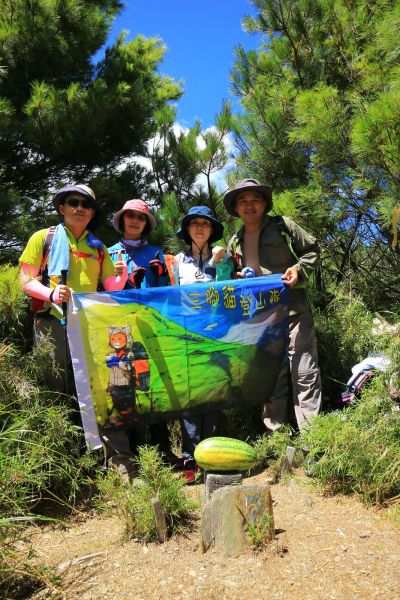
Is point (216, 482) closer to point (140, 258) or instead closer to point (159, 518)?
point (159, 518)

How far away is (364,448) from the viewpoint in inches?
123

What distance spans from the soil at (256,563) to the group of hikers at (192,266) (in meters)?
0.82

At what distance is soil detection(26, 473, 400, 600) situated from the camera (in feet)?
7.52

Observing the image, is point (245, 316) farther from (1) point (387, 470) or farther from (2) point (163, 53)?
(2) point (163, 53)

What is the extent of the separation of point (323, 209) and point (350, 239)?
2.06 feet

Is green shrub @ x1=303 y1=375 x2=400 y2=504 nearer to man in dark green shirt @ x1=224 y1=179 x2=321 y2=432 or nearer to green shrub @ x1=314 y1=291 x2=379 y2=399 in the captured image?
man in dark green shirt @ x1=224 y1=179 x2=321 y2=432

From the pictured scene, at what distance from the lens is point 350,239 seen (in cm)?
499

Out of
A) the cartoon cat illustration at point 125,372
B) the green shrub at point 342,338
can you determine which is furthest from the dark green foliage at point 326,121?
the cartoon cat illustration at point 125,372

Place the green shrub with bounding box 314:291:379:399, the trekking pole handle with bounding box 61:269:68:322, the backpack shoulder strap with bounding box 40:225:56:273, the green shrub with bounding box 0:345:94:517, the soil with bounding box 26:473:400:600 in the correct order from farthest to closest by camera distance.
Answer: the green shrub with bounding box 314:291:379:399 → the backpack shoulder strap with bounding box 40:225:56:273 → the trekking pole handle with bounding box 61:269:68:322 → the green shrub with bounding box 0:345:94:517 → the soil with bounding box 26:473:400:600

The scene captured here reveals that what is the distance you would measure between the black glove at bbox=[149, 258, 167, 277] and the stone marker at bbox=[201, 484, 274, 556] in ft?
6.31

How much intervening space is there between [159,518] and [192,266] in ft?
6.59

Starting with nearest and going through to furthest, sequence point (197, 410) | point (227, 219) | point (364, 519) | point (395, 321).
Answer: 1. point (364, 519)
2. point (395, 321)
3. point (197, 410)
4. point (227, 219)

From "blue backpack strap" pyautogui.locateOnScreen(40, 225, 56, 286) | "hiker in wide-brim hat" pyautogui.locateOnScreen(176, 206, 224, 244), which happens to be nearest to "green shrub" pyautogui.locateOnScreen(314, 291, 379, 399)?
"hiker in wide-brim hat" pyautogui.locateOnScreen(176, 206, 224, 244)

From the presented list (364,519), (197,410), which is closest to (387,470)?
(364,519)
